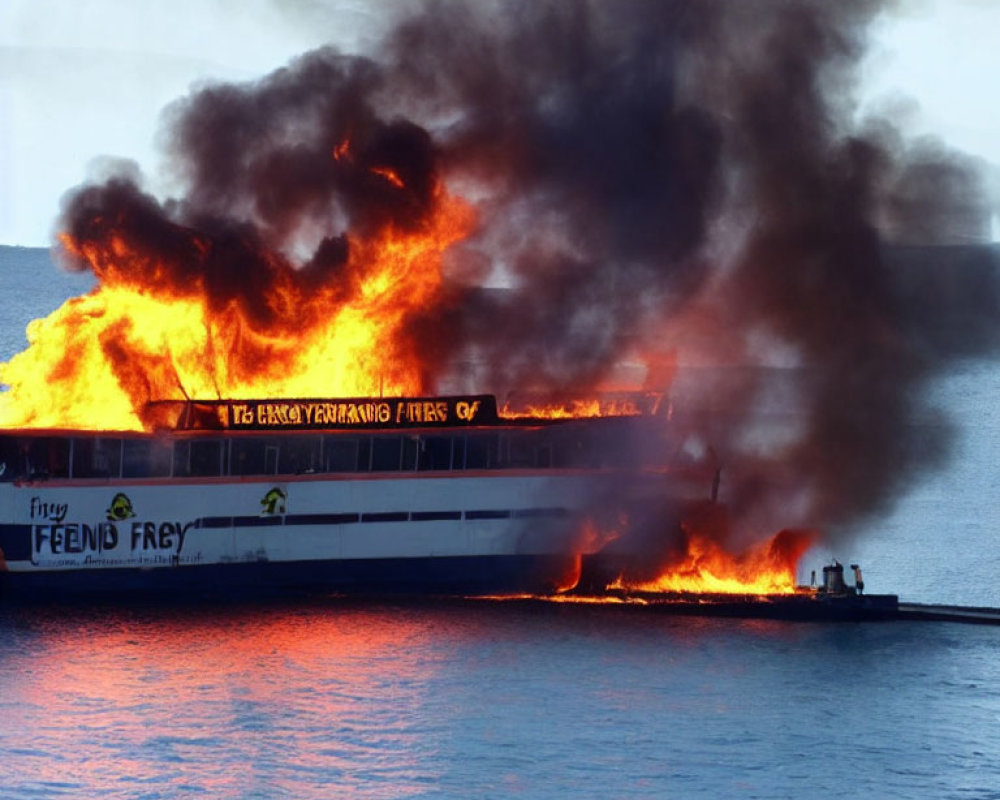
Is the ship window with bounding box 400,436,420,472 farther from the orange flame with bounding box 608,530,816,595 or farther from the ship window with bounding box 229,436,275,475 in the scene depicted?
the orange flame with bounding box 608,530,816,595

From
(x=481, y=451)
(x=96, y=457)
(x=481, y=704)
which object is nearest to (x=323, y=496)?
(x=481, y=451)

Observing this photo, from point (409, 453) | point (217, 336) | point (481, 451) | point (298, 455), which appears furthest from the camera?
point (217, 336)

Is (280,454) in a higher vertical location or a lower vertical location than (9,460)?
higher

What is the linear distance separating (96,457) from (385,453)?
34.1 ft

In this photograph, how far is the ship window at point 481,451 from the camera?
230 ft

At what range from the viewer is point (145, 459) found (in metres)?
67.6

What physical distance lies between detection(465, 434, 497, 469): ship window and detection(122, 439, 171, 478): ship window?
1103 cm

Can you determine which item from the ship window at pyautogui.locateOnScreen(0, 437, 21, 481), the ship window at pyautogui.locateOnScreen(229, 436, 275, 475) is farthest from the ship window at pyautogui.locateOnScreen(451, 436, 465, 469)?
the ship window at pyautogui.locateOnScreen(0, 437, 21, 481)

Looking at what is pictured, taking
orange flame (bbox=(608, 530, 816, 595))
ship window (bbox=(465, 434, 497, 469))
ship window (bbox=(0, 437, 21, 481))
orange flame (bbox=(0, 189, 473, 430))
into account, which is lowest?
orange flame (bbox=(608, 530, 816, 595))

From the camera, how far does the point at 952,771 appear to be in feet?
186

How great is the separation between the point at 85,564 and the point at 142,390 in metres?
7.67

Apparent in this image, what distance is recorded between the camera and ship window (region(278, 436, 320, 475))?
6881 centimetres

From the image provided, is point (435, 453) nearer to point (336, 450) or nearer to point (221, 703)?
point (336, 450)

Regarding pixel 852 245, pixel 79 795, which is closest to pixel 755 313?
pixel 852 245
